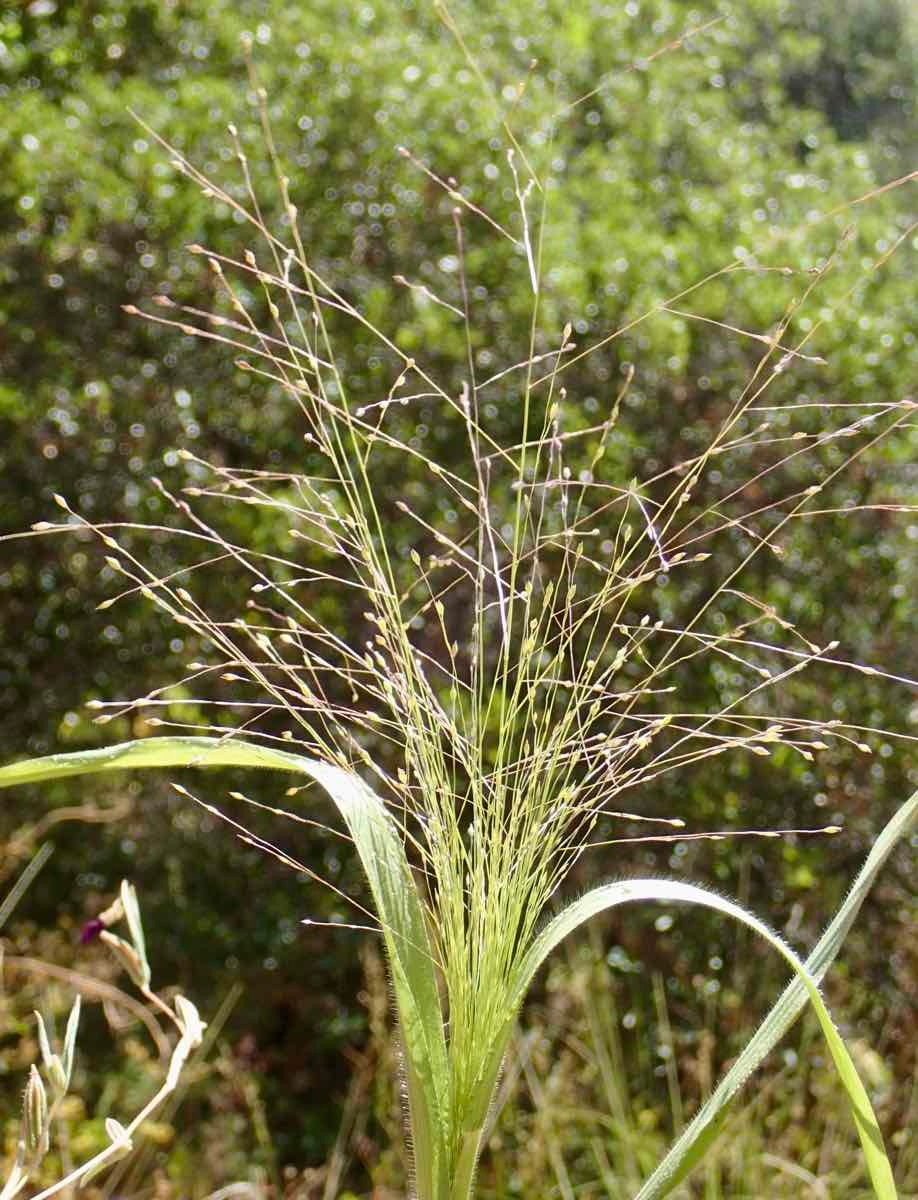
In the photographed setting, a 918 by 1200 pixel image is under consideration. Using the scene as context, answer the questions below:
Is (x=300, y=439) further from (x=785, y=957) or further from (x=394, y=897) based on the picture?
(x=785, y=957)

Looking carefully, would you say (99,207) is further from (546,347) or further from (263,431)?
(546,347)

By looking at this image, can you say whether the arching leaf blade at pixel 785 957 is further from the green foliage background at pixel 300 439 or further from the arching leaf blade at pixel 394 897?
the green foliage background at pixel 300 439

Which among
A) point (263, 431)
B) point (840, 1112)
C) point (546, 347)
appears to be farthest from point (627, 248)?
point (840, 1112)

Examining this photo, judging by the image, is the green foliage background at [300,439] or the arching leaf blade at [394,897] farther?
the green foliage background at [300,439]

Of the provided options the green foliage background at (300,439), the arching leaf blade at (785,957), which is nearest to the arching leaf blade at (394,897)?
the arching leaf blade at (785,957)

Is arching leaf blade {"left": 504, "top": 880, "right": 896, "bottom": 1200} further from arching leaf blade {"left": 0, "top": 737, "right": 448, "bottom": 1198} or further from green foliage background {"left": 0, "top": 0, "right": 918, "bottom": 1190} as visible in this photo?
green foliage background {"left": 0, "top": 0, "right": 918, "bottom": 1190}

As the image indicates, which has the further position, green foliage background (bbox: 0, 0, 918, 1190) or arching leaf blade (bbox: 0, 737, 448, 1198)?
green foliage background (bbox: 0, 0, 918, 1190)

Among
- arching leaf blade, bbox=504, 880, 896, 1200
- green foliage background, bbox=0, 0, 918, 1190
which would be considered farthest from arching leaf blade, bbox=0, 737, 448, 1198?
green foliage background, bbox=0, 0, 918, 1190

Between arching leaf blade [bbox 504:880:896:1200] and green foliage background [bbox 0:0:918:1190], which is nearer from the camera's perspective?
arching leaf blade [bbox 504:880:896:1200]
